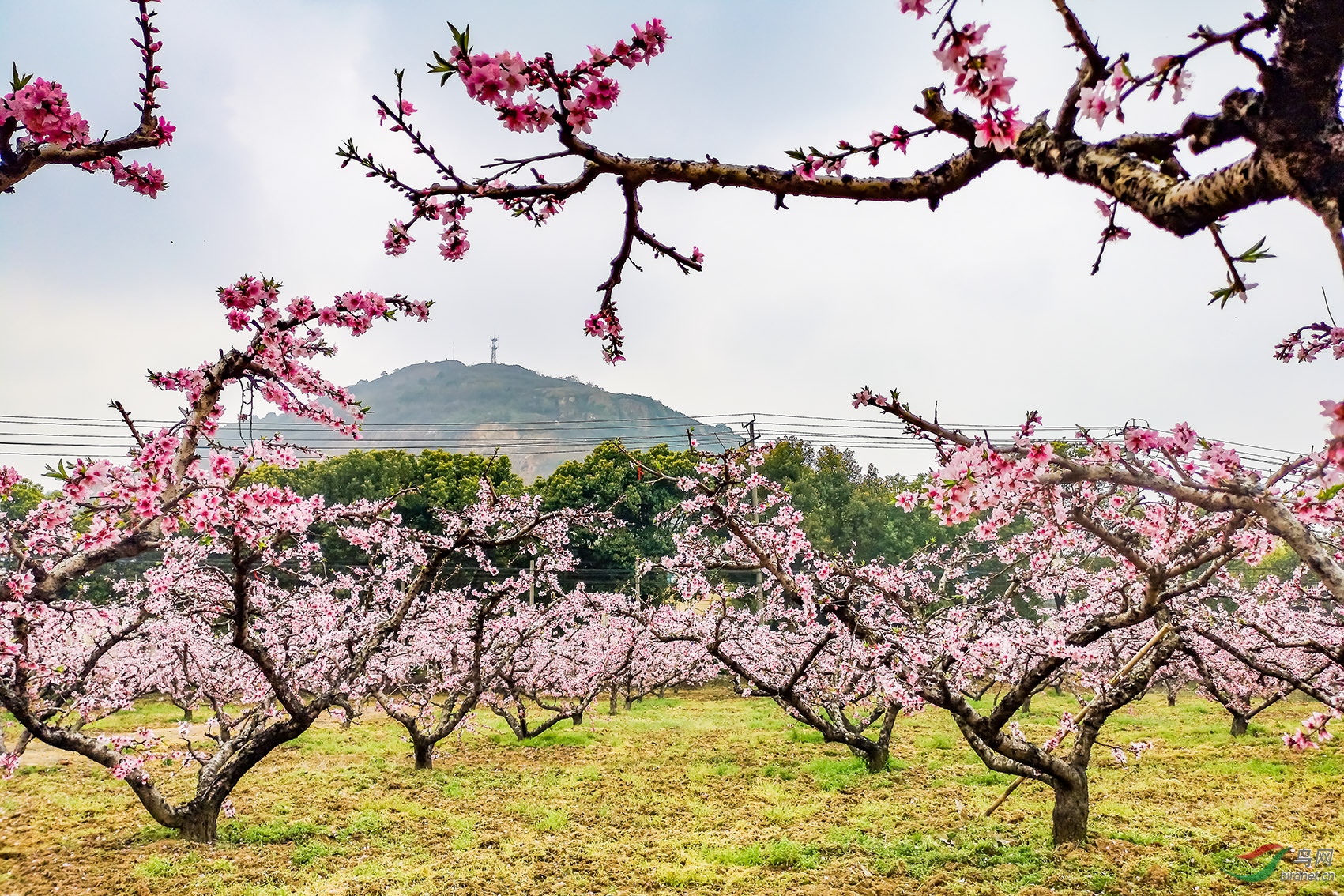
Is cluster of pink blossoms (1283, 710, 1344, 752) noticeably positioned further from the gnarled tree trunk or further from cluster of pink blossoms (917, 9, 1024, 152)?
cluster of pink blossoms (917, 9, 1024, 152)

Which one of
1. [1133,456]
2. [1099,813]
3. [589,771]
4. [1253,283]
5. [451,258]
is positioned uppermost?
[451,258]

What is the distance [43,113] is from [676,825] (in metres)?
7.84

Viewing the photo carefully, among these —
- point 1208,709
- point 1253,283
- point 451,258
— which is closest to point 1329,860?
point 1253,283

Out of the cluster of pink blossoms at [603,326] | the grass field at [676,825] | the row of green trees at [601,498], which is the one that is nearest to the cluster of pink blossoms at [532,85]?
the cluster of pink blossoms at [603,326]

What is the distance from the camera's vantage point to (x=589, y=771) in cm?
1066

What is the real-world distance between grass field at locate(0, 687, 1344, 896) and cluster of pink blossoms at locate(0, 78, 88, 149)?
5756mm

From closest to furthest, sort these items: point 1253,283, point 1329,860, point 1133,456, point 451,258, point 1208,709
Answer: point 1253,283, point 451,258, point 1133,456, point 1329,860, point 1208,709

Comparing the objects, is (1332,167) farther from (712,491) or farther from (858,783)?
(858,783)

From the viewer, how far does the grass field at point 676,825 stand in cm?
599

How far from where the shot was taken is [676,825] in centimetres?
775

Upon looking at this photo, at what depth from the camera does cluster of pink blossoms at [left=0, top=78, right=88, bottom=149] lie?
2.91 meters

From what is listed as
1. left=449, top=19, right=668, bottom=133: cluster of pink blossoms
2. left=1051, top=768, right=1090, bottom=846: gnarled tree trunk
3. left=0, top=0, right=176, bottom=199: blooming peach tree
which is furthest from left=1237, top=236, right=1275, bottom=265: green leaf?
left=1051, top=768, right=1090, bottom=846: gnarled tree trunk

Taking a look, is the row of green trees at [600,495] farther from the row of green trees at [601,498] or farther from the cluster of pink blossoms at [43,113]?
the cluster of pink blossoms at [43,113]

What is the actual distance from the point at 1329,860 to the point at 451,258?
27.5 ft
